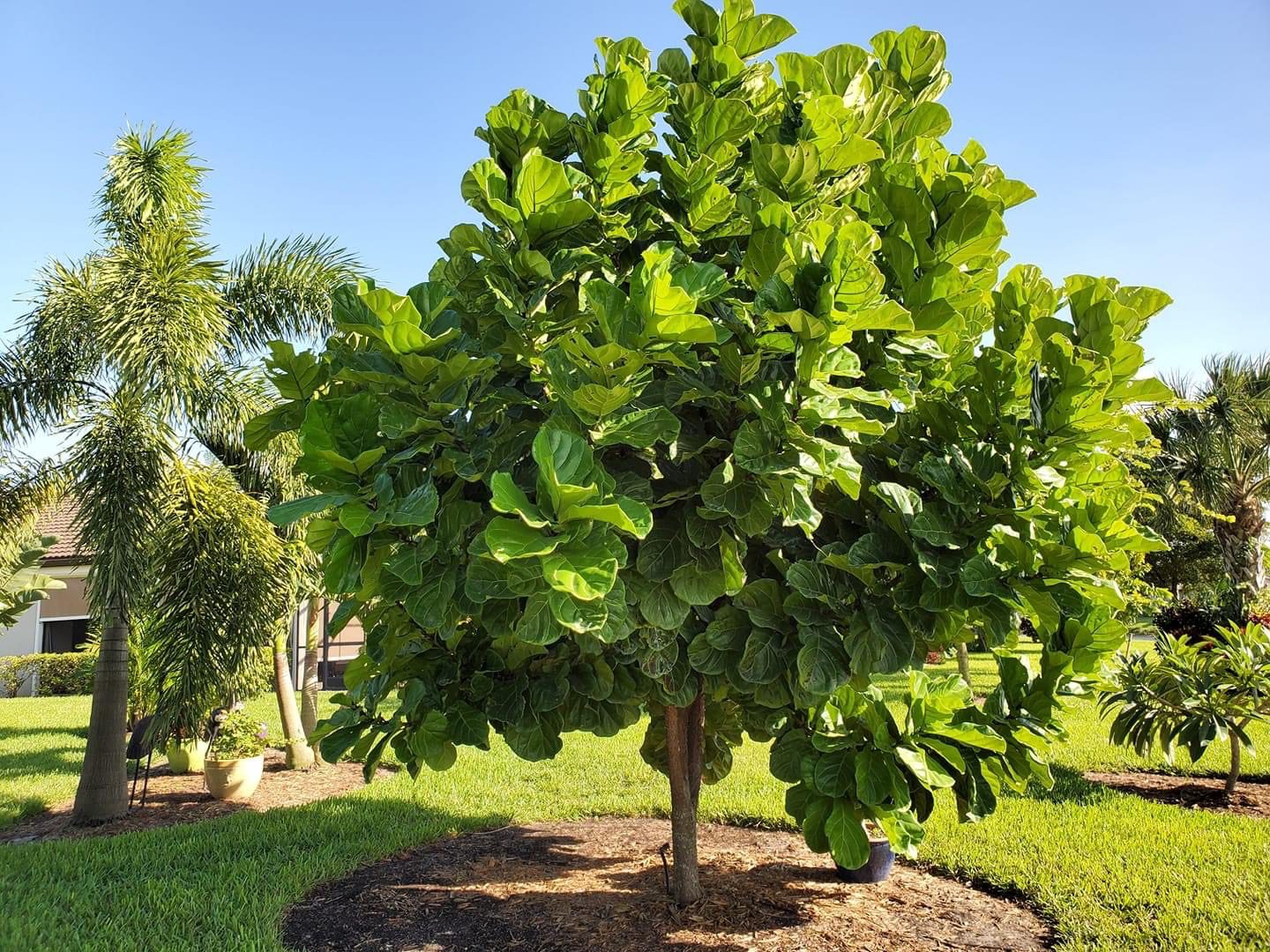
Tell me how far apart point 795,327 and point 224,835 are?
Answer: 19.0 ft

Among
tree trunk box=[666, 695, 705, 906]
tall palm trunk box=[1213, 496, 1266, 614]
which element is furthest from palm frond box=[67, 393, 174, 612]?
tall palm trunk box=[1213, 496, 1266, 614]

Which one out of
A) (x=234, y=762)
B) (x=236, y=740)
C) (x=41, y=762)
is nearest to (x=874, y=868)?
(x=234, y=762)

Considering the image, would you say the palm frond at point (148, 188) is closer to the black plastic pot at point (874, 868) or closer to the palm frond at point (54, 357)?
the palm frond at point (54, 357)

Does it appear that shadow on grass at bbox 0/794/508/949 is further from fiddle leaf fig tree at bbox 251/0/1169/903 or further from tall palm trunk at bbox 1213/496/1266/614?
tall palm trunk at bbox 1213/496/1266/614

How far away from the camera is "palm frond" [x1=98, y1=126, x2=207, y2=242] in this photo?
767cm

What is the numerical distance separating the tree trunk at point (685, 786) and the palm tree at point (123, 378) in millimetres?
5290

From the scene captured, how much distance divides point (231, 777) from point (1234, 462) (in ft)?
58.3

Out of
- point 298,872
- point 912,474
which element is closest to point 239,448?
point 298,872

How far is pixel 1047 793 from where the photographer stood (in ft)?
21.9

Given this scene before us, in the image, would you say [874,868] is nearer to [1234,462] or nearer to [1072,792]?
[1072,792]

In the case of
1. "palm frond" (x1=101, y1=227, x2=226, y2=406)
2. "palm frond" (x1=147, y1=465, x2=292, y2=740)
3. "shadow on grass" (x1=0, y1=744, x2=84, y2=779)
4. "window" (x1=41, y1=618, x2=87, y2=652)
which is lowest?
"shadow on grass" (x1=0, y1=744, x2=84, y2=779)

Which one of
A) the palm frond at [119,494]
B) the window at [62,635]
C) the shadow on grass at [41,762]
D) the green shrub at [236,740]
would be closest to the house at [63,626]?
the window at [62,635]

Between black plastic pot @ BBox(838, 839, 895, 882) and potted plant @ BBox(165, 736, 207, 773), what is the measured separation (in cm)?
731

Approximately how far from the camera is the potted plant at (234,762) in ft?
25.7
